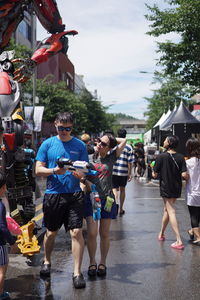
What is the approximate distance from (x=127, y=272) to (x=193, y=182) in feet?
6.67

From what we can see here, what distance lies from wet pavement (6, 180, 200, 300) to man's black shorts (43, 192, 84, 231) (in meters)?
0.64

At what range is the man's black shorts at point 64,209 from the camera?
436 cm

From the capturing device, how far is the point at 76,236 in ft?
14.0

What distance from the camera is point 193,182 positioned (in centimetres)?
624

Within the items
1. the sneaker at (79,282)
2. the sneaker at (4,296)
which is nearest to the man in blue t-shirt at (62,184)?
the sneaker at (79,282)

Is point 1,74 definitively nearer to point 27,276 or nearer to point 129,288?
point 27,276

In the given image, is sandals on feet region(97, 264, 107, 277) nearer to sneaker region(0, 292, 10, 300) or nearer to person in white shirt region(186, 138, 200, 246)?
sneaker region(0, 292, 10, 300)

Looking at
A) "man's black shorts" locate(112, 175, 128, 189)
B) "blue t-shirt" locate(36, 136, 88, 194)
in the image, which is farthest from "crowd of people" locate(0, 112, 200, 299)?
"man's black shorts" locate(112, 175, 128, 189)

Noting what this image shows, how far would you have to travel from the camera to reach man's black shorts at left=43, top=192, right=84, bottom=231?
4363 mm

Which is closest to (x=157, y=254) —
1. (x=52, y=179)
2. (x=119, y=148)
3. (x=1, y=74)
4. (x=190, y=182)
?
(x=190, y=182)

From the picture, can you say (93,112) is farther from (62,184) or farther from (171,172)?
(62,184)

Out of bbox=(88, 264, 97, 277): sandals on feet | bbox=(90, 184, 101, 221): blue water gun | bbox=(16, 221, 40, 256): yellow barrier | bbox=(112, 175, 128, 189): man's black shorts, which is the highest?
bbox=(90, 184, 101, 221): blue water gun

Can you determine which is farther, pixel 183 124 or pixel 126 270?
pixel 183 124

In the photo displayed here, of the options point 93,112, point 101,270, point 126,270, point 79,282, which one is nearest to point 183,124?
point 126,270
